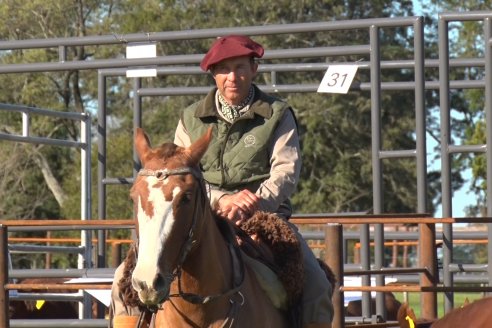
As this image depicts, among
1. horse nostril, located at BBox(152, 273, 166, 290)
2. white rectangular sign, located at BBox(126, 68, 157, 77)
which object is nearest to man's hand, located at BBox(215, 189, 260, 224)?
horse nostril, located at BBox(152, 273, 166, 290)

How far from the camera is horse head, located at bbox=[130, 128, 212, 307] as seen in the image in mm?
5133

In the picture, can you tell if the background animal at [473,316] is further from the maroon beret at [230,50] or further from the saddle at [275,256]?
the maroon beret at [230,50]

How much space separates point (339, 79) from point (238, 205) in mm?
3989

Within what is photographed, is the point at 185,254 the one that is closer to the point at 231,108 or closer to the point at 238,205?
the point at 238,205

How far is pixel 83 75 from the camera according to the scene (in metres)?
43.0

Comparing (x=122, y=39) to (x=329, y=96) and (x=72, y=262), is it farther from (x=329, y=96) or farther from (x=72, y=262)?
(x=329, y=96)

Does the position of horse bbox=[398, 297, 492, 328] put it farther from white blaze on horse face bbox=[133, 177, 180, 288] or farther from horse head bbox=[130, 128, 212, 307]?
white blaze on horse face bbox=[133, 177, 180, 288]

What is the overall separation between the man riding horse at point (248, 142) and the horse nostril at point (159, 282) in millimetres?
1247

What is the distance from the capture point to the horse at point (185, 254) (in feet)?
17.0

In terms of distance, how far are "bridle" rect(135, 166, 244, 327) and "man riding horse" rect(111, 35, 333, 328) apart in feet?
1.50

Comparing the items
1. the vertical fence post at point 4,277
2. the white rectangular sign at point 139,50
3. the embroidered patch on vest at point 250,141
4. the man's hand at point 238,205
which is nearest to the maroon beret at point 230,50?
the embroidered patch on vest at point 250,141

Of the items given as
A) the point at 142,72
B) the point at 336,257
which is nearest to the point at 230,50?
the point at 336,257

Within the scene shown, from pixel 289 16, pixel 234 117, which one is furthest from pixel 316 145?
Result: pixel 234 117

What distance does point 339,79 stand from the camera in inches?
394
